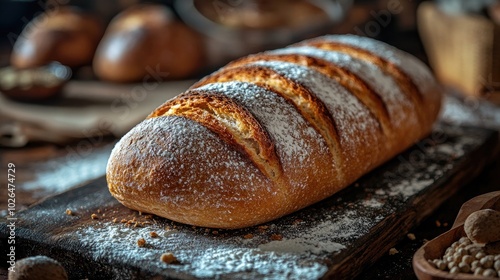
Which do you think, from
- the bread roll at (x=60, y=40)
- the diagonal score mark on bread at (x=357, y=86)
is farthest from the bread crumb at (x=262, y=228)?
the bread roll at (x=60, y=40)

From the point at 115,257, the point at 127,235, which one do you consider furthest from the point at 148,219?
the point at 115,257

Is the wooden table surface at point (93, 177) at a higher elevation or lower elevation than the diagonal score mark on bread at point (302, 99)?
lower

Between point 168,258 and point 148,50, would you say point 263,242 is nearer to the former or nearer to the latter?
point 168,258

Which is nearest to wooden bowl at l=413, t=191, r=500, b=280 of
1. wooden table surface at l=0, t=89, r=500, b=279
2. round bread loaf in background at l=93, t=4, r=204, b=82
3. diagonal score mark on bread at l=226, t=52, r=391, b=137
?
wooden table surface at l=0, t=89, r=500, b=279

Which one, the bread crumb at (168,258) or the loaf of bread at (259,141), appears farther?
the loaf of bread at (259,141)

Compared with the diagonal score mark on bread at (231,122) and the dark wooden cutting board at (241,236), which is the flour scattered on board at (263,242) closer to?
the dark wooden cutting board at (241,236)

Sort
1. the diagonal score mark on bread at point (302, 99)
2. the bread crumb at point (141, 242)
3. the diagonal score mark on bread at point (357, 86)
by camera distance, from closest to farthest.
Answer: the bread crumb at point (141, 242), the diagonal score mark on bread at point (302, 99), the diagonal score mark on bread at point (357, 86)

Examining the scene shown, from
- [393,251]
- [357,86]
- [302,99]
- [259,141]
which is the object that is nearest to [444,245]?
[393,251]
